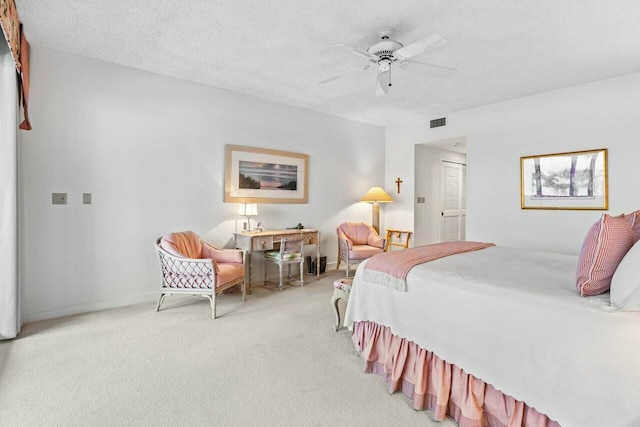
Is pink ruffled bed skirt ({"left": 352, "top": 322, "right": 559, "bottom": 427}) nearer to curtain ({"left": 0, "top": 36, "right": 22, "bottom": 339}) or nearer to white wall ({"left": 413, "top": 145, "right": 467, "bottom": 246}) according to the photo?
curtain ({"left": 0, "top": 36, "right": 22, "bottom": 339})

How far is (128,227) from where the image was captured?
3.74 metres

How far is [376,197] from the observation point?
5855mm

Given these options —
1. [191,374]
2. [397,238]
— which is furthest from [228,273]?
[397,238]

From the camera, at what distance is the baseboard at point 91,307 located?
3230 millimetres

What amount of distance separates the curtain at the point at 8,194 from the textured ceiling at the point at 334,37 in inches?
20.8

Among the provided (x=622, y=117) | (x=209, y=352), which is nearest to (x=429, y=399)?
(x=209, y=352)

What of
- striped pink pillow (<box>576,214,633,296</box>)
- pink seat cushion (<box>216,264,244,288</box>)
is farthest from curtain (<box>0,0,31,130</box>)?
striped pink pillow (<box>576,214,633,296</box>)

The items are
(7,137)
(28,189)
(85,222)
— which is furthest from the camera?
(85,222)

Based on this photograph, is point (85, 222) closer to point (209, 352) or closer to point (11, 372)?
point (11, 372)

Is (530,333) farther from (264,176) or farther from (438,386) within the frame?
(264,176)

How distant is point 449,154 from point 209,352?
593 cm

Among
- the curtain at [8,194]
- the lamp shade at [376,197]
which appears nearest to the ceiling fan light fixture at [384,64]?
the lamp shade at [376,197]

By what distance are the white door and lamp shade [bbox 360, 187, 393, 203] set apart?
144cm

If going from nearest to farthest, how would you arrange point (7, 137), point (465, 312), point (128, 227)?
1. point (465, 312)
2. point (7, 137)
3. point (128, 227)
